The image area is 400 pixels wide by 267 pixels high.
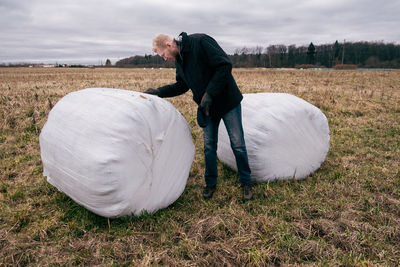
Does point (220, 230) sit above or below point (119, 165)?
below

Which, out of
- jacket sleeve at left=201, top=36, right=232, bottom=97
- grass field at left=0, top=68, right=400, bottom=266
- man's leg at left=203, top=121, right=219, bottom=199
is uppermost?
jacket sleeve at left=201, top=36, right=232, bottom=97

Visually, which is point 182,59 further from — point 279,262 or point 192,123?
point 192,123

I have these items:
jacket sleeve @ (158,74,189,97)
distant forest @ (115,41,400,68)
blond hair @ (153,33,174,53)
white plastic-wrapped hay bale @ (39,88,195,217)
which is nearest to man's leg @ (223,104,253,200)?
white plastic-wrapped hay bale @ (39,88,195,217)

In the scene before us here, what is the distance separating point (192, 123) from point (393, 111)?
5715 millimetres

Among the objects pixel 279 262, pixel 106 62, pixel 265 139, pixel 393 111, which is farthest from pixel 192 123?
pixel 106 62

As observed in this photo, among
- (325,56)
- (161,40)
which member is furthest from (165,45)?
(325,56)

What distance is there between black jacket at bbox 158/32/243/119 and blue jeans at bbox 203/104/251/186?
10 cm

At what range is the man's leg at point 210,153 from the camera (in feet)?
10.7

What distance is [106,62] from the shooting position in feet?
356

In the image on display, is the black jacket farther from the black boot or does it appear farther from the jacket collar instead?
the black boot

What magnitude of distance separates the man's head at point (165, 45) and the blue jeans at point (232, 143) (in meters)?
0.87

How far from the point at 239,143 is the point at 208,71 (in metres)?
0.87

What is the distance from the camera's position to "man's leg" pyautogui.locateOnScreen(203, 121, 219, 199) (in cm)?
326

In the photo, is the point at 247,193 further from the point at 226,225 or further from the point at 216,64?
the point at 216,64
